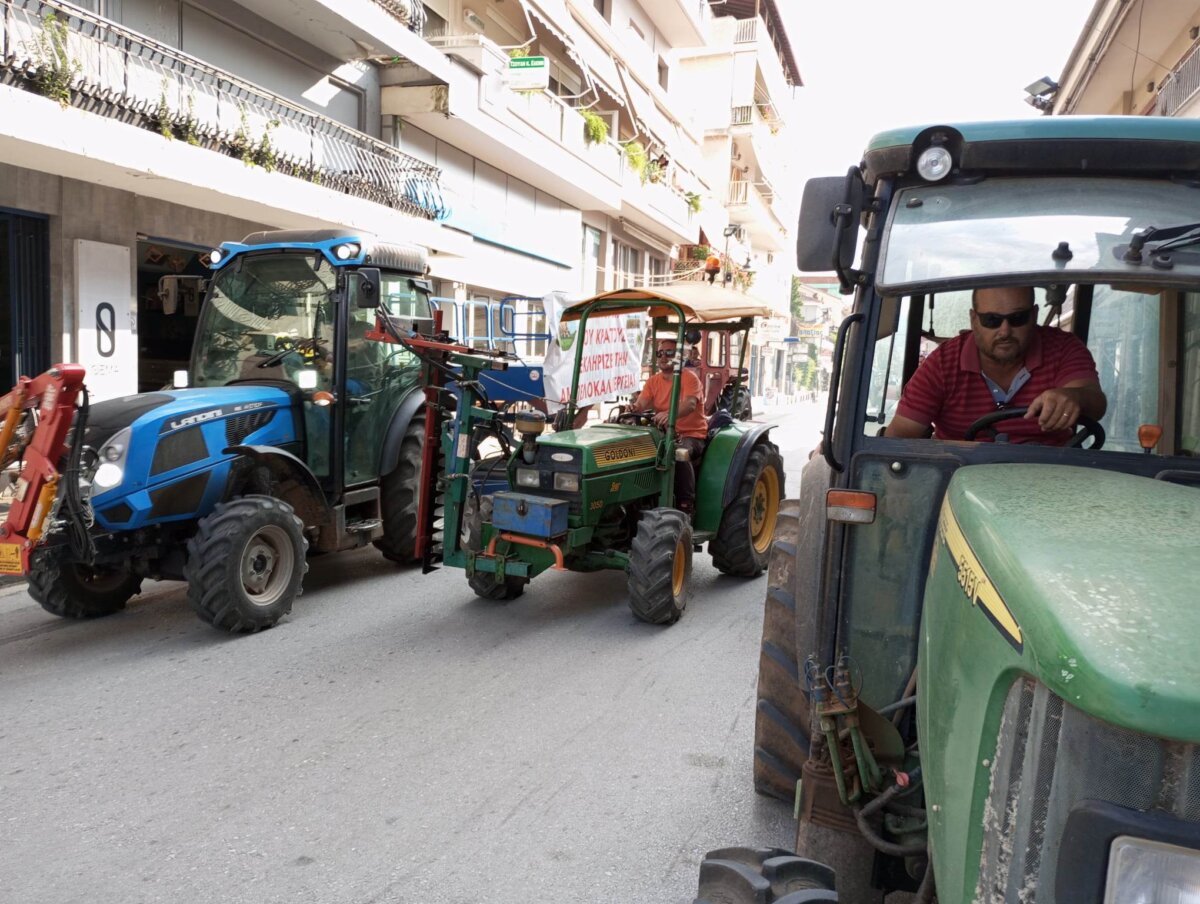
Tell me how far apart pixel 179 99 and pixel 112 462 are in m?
7.59

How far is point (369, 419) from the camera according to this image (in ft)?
22.4

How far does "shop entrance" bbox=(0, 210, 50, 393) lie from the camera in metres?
10.8

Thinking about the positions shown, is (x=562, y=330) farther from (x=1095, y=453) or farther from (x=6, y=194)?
(x=1095, y=453)

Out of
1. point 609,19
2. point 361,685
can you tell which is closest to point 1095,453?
point 361,685

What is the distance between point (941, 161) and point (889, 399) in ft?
2.82

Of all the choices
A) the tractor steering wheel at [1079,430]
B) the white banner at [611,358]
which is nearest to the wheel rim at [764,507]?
the white banner at [611,358]

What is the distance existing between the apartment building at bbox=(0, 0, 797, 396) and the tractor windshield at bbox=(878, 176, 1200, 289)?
9.20m

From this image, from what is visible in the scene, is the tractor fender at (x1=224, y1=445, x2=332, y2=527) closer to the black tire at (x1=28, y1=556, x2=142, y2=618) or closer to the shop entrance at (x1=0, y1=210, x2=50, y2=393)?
the black tire at (x1=28, y1=556, x2=142, y2=618)

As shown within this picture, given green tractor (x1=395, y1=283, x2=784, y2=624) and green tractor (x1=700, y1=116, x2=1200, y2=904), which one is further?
green tractor (x1=395, y1=283, x2=784, y2=624)

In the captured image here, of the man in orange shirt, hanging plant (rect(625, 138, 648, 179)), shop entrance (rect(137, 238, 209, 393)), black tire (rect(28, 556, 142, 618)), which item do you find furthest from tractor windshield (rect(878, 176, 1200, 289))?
hanging plant (rect(625, 138, 648, 179))

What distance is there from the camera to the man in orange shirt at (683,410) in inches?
278

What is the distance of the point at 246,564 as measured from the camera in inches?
218

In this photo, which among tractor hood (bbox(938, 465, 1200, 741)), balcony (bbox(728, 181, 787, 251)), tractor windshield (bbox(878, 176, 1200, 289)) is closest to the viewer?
tractor hood (bbox(938, 465, 1200, 741))

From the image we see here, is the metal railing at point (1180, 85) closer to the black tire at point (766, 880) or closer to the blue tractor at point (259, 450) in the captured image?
the blue tractor at point (259, 450)
